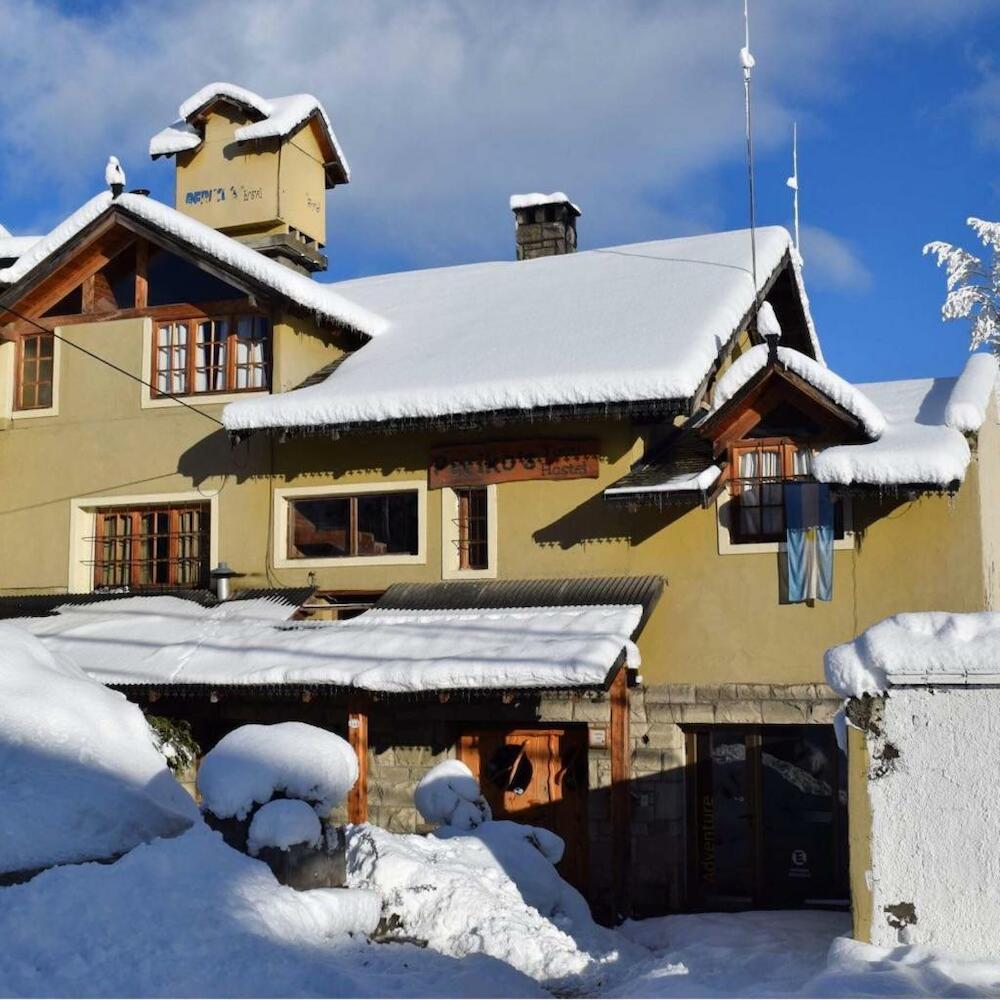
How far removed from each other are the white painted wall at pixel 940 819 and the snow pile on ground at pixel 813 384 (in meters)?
6.46

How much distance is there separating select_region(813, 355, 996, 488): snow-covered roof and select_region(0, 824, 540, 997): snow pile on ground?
26.2 feet

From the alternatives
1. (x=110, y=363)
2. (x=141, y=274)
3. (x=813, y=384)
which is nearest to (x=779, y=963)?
(x=813, y=384)

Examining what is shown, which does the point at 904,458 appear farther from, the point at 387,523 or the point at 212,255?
the point at 212,255

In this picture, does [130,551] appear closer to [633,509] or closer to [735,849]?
[633,509]

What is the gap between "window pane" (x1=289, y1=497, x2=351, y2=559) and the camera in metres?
17.0

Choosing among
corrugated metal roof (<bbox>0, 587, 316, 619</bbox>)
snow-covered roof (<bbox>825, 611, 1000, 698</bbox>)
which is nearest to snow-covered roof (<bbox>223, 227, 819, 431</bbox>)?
corrugated metal roof (<bbox>0, 587, 316, 619</bbox>)

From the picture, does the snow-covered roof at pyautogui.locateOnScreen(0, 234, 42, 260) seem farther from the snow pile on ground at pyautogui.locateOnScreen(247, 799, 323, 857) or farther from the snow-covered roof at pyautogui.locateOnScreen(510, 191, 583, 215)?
the snow pile on ground at pyautogui.locateOnScreen(247, 799, 323, 857)

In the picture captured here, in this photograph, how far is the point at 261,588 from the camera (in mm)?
17000

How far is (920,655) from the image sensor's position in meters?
8.45

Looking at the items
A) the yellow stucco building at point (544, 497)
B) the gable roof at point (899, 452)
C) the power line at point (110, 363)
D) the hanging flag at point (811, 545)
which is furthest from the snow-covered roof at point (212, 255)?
the hanging flag at point (811, 545)

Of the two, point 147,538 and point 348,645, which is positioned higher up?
point 147,538

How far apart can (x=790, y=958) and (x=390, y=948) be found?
4.21 m

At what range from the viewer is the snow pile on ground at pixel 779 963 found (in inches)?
292

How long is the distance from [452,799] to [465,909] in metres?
2.83
